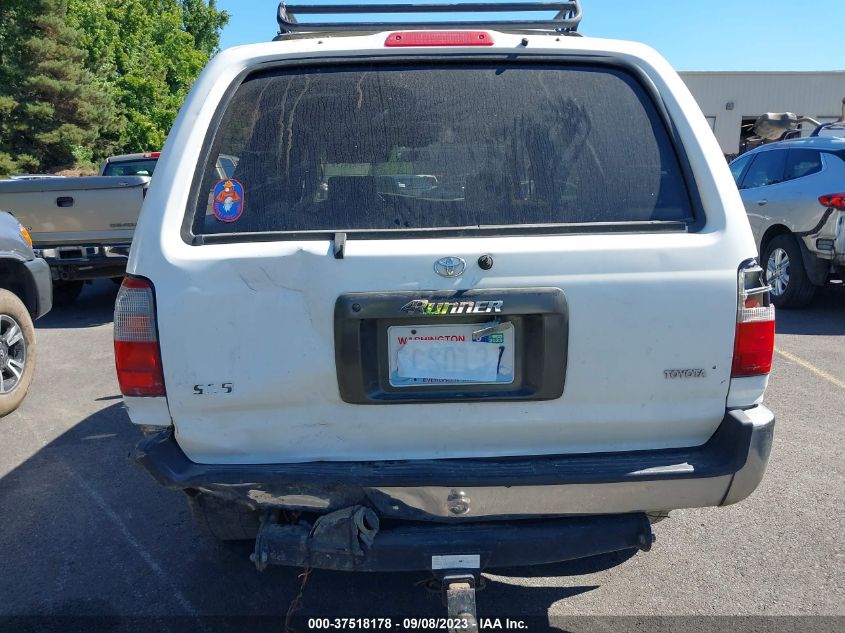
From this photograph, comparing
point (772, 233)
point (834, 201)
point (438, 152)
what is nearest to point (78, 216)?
point (438, 152)

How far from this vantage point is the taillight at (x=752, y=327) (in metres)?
2.34

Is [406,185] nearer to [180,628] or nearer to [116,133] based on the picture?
[180,628]

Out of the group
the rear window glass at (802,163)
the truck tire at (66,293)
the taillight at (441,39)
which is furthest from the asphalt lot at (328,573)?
the truck tire at (66,293)

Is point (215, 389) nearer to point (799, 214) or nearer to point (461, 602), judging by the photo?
point (461, 602)

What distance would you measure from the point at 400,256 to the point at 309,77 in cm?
82

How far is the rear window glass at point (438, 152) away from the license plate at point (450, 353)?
0.35 m

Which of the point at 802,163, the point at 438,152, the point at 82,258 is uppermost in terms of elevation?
the point at 438,152

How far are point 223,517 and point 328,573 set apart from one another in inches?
29.6

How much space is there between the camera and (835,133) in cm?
995

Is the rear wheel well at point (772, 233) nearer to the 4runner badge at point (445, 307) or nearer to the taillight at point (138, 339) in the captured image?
the 4runner badge at point (445, 307)

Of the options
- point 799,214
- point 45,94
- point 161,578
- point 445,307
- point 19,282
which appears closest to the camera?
point 445,307

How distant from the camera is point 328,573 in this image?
3264mm

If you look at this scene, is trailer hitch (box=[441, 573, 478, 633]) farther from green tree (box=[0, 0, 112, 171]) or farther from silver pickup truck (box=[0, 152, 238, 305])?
green tree (box=[0, 0, 112, 171])

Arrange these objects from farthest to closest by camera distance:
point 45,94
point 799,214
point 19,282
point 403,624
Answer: point 45,94 < point 799,214 < point 19,282 < point 403,624
